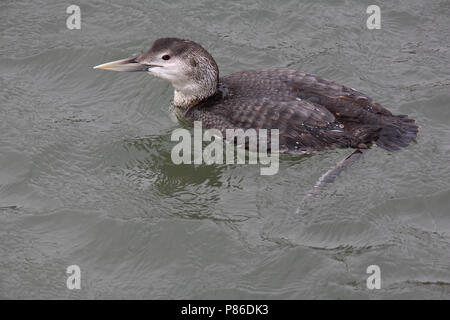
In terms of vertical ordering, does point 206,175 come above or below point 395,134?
below

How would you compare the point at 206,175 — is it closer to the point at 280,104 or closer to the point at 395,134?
the point at 280,104

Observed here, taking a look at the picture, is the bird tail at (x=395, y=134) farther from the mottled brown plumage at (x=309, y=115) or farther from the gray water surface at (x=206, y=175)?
the gray water surface at (x=206, y=175)

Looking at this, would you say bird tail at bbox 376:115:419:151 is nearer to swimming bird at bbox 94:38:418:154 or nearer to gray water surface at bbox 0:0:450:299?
swimming bird at bbox 94:38:418:154

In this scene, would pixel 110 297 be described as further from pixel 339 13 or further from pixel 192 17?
pixel 339 13

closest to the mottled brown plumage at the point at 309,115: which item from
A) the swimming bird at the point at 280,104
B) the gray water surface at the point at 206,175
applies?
the swimming bird at the point at 280,104

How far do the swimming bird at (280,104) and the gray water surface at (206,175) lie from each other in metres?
0.21

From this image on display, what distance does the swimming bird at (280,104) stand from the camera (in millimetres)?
6793

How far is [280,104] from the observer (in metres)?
6.86

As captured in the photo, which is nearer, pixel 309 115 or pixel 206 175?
pixel 309 115

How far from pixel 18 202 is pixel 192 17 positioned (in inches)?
131

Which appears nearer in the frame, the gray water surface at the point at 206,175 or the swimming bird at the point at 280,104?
the gray water surface at the point at 206,175

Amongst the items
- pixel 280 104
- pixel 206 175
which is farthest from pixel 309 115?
pixel 206 175

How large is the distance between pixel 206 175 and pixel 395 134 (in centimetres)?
175

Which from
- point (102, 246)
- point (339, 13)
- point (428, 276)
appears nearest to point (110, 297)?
point (102, 246)
